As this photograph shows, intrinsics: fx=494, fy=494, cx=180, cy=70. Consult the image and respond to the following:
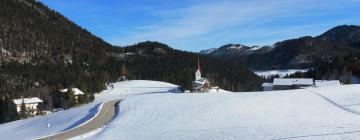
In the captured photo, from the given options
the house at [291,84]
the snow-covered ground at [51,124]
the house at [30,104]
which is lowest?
the snow-covered ground at [51,124]

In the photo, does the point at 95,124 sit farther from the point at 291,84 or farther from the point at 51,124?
the point at 291,84

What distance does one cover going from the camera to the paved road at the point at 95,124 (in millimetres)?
38378

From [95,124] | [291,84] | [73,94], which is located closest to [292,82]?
[291,84]

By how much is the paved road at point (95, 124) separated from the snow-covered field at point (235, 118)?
121 centimetres

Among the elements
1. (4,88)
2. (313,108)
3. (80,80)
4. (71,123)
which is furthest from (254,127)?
(4,88)

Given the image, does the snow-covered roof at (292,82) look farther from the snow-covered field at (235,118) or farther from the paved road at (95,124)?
the paved road at (95,124)

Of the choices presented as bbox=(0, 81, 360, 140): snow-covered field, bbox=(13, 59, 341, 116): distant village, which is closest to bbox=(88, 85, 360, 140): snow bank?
bbox=(0, 81, 360, 140): snow-covered field

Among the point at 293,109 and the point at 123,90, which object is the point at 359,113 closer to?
the point at 293,109

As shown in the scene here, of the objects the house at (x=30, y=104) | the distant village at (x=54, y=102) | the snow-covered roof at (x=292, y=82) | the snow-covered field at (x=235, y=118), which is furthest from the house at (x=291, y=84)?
the snow-covered field at (x=235, y=118)

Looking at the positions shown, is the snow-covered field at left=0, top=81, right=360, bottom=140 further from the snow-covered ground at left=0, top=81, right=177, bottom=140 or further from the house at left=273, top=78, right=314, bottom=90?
the house at left=273, top=78, right=314, bottom=90

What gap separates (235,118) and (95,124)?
12538 mm

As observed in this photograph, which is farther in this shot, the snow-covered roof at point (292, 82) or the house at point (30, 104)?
the snow-covered roof at point (292, 82)

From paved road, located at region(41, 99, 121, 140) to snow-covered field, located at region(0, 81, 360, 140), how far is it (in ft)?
3.98

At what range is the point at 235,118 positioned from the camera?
4400 centimetres
